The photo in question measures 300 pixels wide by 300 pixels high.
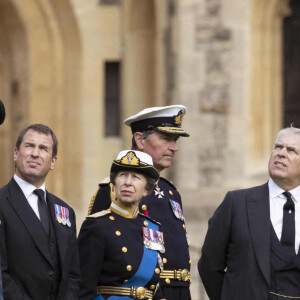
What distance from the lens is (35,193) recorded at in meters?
6.25

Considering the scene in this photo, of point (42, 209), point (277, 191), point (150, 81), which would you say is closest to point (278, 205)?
point (277, 191)

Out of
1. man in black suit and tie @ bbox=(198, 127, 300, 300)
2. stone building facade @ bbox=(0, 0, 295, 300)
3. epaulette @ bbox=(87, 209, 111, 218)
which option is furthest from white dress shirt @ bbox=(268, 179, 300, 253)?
stone building facade @ bbox=(0, 0, 295, 300)

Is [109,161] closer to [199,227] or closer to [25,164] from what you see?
[199,227]

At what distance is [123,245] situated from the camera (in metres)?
6.20

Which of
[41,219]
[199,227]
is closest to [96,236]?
[41,219]

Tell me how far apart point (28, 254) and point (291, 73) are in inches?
333

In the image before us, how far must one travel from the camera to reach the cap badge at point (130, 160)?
629cm

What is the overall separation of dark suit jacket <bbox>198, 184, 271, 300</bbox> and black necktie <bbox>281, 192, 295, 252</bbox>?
0.10 m

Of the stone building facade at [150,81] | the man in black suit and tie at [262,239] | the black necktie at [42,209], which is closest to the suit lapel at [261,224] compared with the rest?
the man in black suit and tie at [262,239]

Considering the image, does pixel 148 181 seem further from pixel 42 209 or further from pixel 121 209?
pixel 42 209

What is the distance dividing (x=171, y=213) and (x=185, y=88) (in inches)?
243

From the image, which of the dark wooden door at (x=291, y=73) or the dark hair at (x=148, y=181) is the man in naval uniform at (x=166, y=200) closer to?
the dark hair at (x=148, y=181)

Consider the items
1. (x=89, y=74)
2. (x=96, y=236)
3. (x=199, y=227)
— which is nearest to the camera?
(x=96, y=236)

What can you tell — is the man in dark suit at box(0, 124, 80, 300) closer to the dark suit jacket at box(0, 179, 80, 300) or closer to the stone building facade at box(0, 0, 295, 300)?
the dark suit jacket at box(0, 179, 80, 300)
